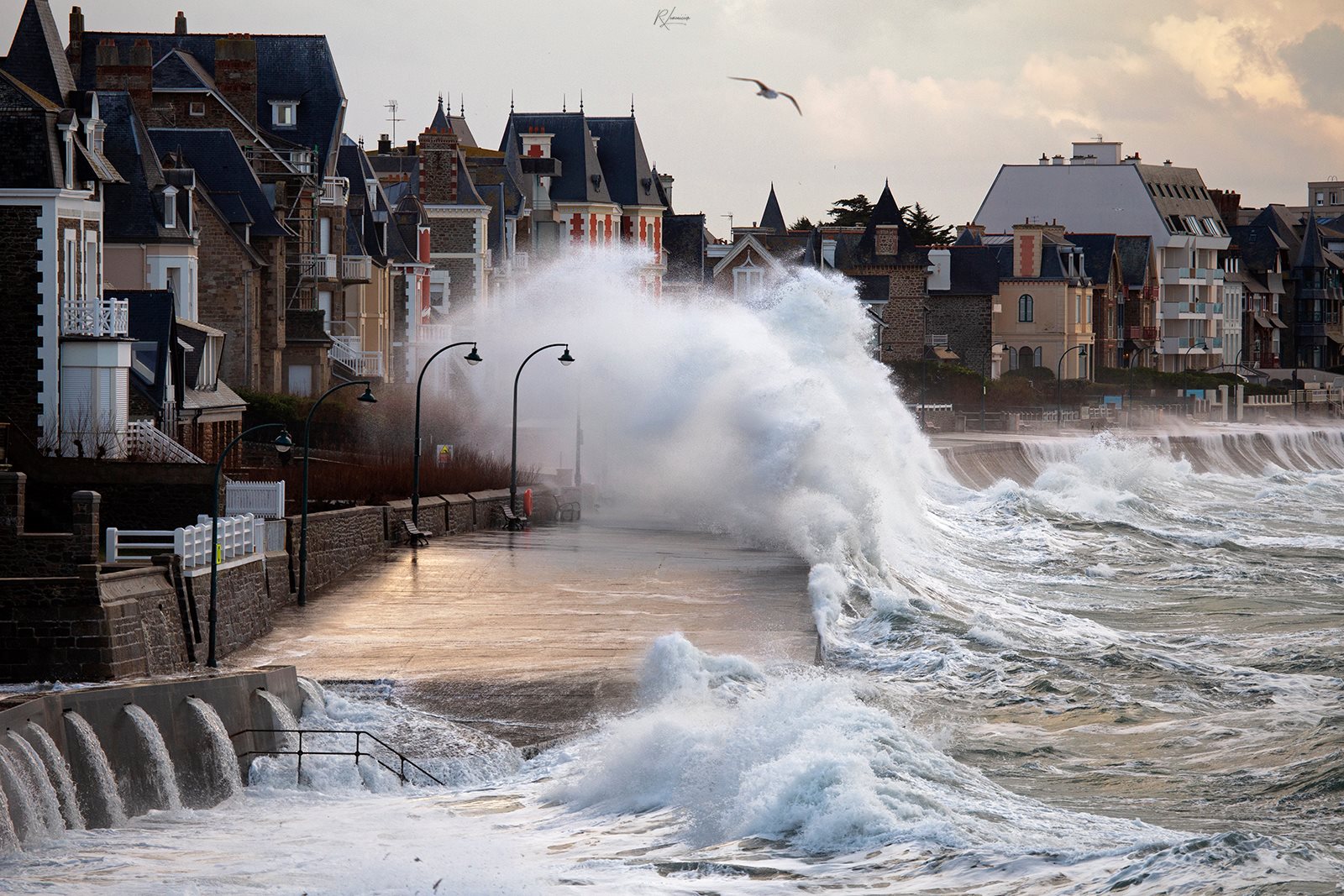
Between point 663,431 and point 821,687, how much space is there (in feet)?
94.8

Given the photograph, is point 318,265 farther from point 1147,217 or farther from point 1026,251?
point 1147,217

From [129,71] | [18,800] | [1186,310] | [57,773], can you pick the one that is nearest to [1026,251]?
[1186,310]

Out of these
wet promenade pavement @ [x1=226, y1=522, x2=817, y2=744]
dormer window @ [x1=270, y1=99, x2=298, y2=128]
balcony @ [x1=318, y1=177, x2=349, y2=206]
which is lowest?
wet promenade pavement @ [x1=226, y1=522, x2=817, y2=744]

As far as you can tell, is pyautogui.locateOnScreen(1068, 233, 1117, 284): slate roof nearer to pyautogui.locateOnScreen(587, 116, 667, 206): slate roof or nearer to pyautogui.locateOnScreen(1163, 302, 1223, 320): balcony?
pyautogui.locateOnScreen(1163, 302, 1223, 320): balcony

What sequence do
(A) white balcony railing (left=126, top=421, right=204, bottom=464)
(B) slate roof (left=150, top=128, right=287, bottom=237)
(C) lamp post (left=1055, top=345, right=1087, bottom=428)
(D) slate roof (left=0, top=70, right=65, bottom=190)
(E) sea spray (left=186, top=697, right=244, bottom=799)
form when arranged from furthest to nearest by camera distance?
1. (C) lamp post (left=1055, top=345, right=1087, bottom=428)
2. (B) slate roof (left=150, top=128, right=287, bottom=237)
3. (A) white balcony railing (left=126, top=421, right=204, bottom=464)
4. (D) slate roof (left=0, top=70, right=65, bottom=190)
5. (E) sea spray (left=186, top=697, right=244, bottom=799)

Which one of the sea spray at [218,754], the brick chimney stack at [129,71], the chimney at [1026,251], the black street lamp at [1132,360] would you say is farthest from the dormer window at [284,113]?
the black street lamp at [1132,360]

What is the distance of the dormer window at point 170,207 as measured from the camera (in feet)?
144

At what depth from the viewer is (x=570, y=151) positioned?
83.9 m

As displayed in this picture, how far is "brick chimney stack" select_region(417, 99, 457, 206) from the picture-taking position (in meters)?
70.1

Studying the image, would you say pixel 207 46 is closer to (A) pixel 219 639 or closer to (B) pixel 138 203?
(B) pixel 138 203

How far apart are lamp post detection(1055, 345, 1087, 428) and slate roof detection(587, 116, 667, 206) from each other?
21478mm

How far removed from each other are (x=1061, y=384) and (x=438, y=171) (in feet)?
125

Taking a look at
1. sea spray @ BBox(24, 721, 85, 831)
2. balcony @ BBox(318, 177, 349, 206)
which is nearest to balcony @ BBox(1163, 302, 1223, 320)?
balcony @ BBox(318, 177, 349, 206)

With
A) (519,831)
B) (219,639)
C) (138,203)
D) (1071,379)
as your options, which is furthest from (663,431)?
(1071,379)
